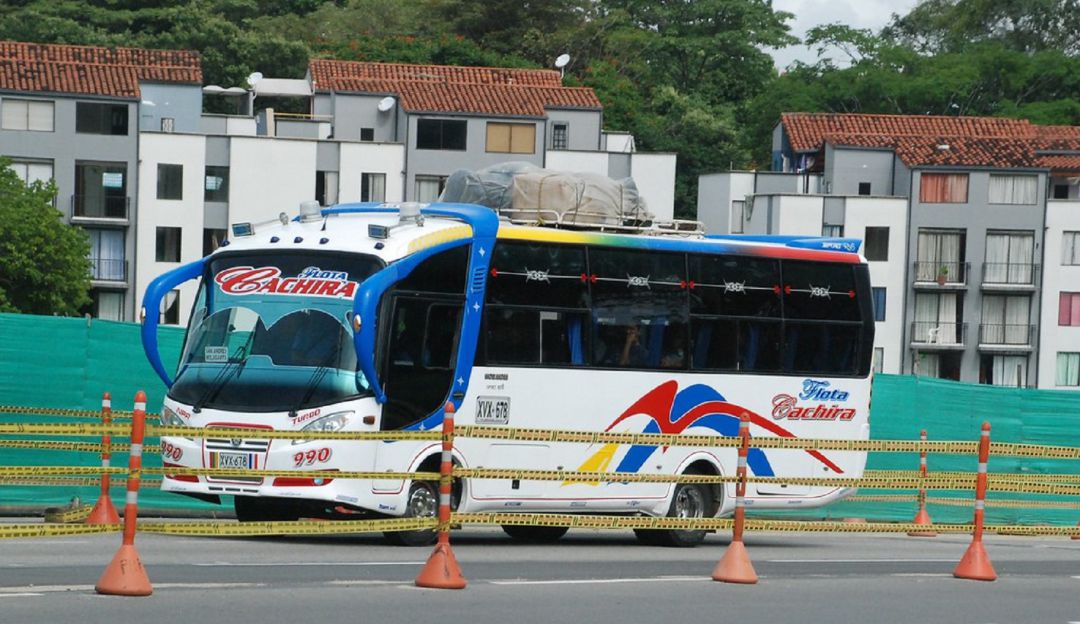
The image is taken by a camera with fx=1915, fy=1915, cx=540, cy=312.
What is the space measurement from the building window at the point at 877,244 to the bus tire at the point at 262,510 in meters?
67.0

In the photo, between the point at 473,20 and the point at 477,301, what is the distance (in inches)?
3577

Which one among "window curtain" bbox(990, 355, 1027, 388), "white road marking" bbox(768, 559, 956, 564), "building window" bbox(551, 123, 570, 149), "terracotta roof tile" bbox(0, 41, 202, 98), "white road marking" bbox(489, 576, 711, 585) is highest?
"terracotta roof tile" bbox(0, 41, 202, 98)

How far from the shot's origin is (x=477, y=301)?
19.5 metres

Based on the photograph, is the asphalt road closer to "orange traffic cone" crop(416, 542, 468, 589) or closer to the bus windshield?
"orange traffic cone" crop(416, 542, 468, 589)

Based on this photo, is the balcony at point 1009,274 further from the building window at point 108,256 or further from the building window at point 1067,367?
the building window at point 108,256

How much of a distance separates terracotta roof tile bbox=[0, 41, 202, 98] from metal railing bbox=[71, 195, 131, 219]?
4175 millimetres

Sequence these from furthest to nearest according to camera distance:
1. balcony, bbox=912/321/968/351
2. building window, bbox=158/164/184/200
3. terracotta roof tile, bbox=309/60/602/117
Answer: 1. balcony, bbox=912/321/968/351
2. terracotta roof tile, bbox=309/60/602/117
3. building window, bbox=158/164/184/200

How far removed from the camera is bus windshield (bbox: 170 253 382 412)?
60.0 ft

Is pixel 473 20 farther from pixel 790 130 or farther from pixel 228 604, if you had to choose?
pixel 228 604

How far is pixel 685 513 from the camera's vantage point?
21.7 meters

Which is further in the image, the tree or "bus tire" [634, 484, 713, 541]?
the tree

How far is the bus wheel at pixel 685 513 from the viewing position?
2116 centimetres

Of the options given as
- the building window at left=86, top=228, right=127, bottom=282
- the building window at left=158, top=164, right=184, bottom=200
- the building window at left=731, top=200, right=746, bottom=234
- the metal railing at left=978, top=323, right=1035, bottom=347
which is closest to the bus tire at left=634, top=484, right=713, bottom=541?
the building window at left=158, top=164, right=184, bottom=200

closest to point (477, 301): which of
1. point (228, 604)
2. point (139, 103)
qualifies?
point (228, 604)
